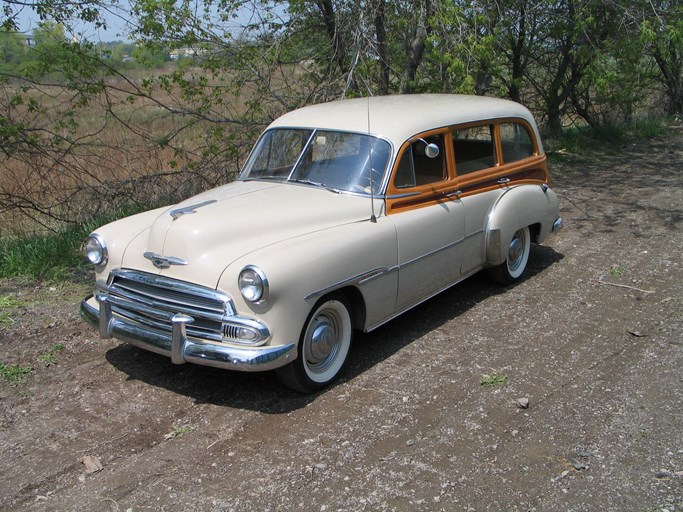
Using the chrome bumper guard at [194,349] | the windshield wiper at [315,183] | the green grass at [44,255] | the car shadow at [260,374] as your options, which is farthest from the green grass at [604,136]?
the chrome bumper guard at [194,349]

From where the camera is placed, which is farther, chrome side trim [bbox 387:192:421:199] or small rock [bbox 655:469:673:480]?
chrome side trim [bbox 387:192:421:199]

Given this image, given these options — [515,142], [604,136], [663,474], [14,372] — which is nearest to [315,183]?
[515,142]

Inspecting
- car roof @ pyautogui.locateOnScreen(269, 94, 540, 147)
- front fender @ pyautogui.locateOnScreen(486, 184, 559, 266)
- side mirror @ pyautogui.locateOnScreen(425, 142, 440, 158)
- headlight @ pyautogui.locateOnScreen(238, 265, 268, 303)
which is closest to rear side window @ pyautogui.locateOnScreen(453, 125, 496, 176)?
car roof @ pyautogui.locateOnScreen(269, 94, 540, 147)

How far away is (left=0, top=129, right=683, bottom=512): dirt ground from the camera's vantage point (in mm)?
3461

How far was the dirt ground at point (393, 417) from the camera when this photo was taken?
346 cm

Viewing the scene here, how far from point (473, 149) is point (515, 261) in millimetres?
1170

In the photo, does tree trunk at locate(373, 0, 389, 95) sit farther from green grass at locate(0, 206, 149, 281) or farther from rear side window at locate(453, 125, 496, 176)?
green grass at locate(0, 206, 149, 281)

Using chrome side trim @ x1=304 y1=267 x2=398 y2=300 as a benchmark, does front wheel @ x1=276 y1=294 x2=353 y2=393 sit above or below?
below

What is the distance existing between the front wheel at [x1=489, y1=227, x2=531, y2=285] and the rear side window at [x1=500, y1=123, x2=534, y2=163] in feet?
2.22

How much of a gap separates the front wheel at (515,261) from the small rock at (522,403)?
6.77 ft

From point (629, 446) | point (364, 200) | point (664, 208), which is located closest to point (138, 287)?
point (364, 200)

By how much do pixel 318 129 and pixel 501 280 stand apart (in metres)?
2.21

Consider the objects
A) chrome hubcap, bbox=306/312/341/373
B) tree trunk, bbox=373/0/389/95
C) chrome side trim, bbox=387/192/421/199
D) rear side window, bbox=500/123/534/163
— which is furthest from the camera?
tree trunk, bbox=373/0/389/95

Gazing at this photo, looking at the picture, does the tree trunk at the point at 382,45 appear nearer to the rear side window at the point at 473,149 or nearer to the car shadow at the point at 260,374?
the rear side window at the point at 473,149
